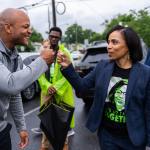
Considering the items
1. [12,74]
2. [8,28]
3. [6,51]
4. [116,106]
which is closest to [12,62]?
[6,51]

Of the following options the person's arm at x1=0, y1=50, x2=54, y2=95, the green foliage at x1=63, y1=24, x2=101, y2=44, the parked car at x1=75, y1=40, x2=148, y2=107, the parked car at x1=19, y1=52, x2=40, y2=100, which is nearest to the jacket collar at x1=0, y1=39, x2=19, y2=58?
the person's arm at x1=0, y1=50, x2=54, y2=95

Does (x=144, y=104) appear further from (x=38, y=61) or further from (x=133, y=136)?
(x=38, y=61)

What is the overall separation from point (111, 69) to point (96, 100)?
1.03 ft

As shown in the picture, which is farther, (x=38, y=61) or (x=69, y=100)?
(x=69, y=100)

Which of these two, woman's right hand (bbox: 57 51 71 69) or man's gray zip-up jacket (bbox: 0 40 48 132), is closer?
man's gray zip-up jacket (bbox: 0 40 48 132)

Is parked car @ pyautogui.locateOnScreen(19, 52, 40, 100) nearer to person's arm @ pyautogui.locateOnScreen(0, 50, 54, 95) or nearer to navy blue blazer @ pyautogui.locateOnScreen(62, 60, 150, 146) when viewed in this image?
navy blue blazer @ pyautogui.locateOnScreen(62, 60, 150, 146)

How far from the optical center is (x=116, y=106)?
3.38 m

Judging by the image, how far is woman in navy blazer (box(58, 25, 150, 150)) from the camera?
3332 millimetres

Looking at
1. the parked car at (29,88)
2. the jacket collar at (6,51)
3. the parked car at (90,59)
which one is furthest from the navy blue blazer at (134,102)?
the parked car at (29,88)

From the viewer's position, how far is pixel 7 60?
288 cm

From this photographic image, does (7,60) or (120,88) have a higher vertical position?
(7,60)

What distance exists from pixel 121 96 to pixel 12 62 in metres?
1.03

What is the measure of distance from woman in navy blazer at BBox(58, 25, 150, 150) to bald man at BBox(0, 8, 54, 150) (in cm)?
63

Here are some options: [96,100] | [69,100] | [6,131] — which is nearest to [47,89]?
[69,100]
